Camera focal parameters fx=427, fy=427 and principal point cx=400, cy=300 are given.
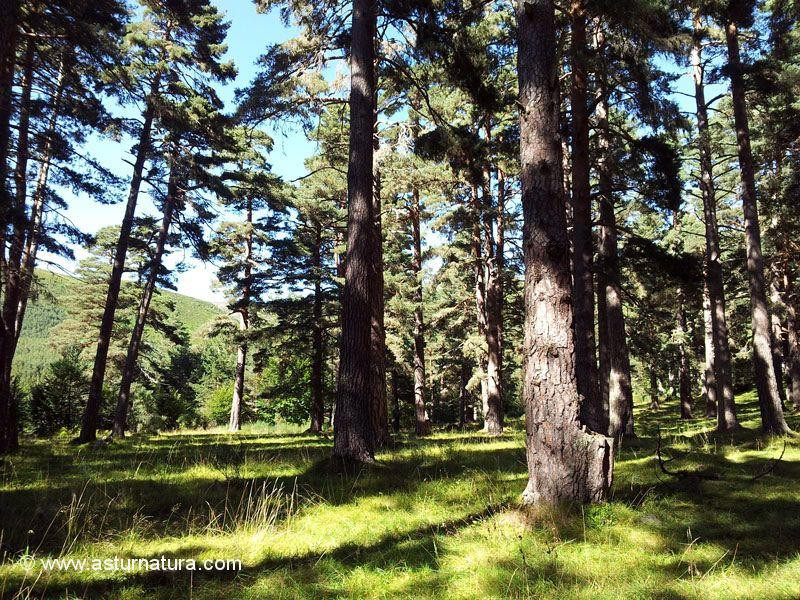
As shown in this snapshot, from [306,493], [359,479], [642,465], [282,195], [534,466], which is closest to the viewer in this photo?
[534,466]

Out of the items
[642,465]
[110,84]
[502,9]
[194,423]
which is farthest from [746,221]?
[194,423]

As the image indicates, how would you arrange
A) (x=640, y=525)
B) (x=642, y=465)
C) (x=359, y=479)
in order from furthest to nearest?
(x=642, y=465) → (x=359, y=479) → (x=640, y=525)

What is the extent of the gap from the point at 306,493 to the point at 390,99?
40.8 ft

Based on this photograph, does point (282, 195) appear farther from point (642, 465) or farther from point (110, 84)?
point (642, 465)

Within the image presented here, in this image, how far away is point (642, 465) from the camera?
21.6 feet

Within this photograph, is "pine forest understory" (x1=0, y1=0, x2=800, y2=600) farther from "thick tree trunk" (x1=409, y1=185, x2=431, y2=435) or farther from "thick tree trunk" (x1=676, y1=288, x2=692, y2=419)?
"thick tree trunk" (x1=676, y1=288, x2=692, y2=419)

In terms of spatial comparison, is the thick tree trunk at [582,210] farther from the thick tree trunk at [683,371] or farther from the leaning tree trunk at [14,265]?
the thick tree trunk at [683,371]

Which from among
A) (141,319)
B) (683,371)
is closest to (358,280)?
(141,319)

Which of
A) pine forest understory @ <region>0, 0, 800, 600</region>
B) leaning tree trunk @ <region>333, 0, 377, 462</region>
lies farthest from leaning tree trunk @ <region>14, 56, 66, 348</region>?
leaning tree trunk @ <region>333, 0, 377, 462</region>

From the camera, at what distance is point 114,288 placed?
1365 centimetres

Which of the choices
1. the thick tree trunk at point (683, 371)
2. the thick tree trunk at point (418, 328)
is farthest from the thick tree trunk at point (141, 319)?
the thick tree trunk at point (683, 371)

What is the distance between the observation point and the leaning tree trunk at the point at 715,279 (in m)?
11.9

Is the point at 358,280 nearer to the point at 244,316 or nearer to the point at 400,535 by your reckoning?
the point at 400,535

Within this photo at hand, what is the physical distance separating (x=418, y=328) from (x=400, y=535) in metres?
14.9
